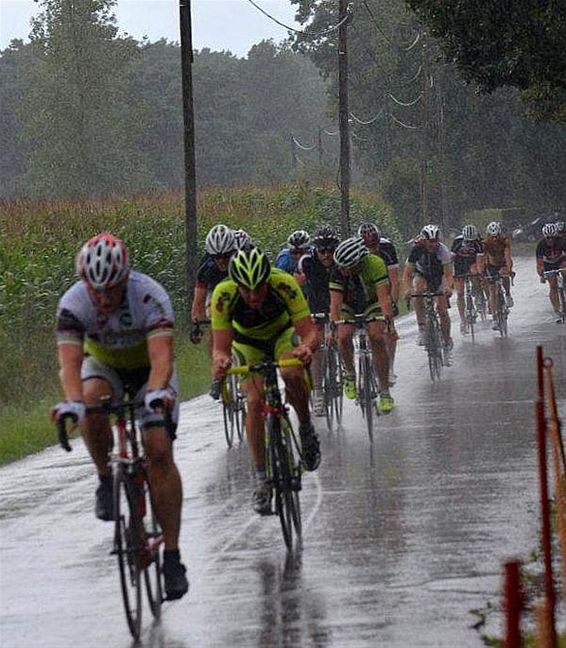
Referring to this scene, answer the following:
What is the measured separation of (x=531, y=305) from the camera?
36.7 metres

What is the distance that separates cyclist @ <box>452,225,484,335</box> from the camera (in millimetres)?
29516

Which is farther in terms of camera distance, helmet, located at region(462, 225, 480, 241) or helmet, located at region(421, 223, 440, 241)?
helmet, located at region(462, 225, 480, 241)

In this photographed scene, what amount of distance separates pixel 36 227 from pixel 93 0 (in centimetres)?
7062

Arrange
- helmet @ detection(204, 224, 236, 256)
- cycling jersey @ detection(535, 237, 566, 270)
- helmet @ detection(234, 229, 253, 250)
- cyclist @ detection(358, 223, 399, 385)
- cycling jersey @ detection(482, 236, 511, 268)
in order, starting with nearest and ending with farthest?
helmet @ detection(204, 224, 236, 256)
helmet @ detection(234, 229, 253, 250)
cyclist @ detection(358, 223, 399, 385)
cycling jersey @ detection(482, 236, 511, 268)
cycling jersey @ detection(535, 237, 566, 270)

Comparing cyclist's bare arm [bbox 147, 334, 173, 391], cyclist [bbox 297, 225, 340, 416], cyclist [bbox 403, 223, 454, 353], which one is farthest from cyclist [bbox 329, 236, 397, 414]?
cyclist's bare arm [bbox 147, 334, 173, 391]

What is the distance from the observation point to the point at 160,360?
339 inches

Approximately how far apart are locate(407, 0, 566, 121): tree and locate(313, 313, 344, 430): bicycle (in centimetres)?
881

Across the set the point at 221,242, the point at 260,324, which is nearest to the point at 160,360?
the point at 260,324

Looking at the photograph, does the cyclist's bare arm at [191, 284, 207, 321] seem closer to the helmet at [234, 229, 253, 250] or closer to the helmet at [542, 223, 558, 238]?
the helmet at [234, 229, 253, 250]

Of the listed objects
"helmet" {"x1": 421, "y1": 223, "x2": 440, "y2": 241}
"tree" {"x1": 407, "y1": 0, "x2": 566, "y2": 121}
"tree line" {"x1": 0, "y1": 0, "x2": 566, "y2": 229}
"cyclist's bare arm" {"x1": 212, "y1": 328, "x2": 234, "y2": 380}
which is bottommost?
"cyclist's bare arm" {"x1": 212, "y1": 328, "x2": 234, "y2": 380}

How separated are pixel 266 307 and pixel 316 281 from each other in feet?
22.9

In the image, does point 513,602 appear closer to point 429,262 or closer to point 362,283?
point 362,283

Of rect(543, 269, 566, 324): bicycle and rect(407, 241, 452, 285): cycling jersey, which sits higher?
rect(407, 241, 452, 285): cycling jersey

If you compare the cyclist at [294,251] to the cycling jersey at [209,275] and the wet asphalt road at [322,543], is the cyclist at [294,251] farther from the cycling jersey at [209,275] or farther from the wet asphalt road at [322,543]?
the cycling jersey at [209,275]
